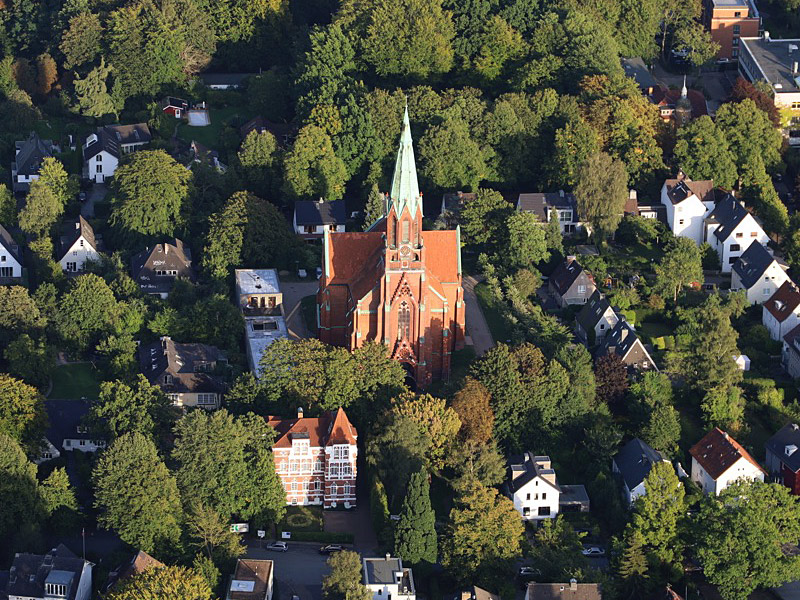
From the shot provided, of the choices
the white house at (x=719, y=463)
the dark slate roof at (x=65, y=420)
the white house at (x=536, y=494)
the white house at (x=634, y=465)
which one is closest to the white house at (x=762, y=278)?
the white house at (x=719, y=463)

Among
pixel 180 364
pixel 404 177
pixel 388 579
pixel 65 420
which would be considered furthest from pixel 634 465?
pixel 65 420

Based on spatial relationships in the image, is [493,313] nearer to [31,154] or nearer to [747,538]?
[747,538]

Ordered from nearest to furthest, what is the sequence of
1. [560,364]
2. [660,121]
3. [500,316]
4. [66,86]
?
[560,364] < [500,316] < [660,121] < [66,86]

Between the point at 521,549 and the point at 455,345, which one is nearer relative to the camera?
the point at 521,549

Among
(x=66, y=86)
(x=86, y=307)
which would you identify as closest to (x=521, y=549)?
(x=86, y=307)

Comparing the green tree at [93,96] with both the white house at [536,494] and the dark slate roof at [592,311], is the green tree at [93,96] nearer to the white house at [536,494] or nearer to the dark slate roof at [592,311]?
the dark slate roof at [592,311]

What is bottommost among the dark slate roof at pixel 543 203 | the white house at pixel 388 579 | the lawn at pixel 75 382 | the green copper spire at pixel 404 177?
the white house at pixel 388 579

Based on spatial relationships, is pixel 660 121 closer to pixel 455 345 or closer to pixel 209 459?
pixel 455 345
